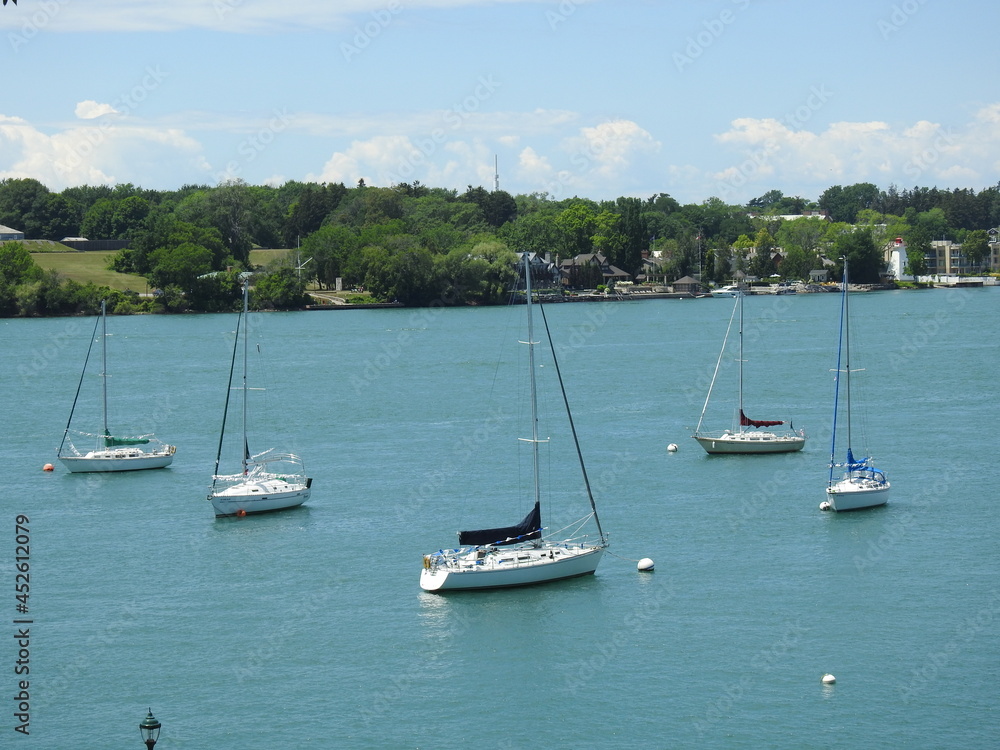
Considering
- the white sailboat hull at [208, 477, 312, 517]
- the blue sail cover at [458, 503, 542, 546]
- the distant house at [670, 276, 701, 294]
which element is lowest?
the white sailboat hull at [208, 477, 312, 517]

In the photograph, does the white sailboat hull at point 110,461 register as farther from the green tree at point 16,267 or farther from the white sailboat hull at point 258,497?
the green tree at point 16,267

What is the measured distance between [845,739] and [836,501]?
17431 mm

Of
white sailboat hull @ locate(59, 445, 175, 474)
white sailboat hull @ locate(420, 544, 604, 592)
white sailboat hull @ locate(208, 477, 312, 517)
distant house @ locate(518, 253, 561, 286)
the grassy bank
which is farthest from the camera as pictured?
distant house @ locate(518, 253, 561, 286)

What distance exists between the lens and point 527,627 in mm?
32469

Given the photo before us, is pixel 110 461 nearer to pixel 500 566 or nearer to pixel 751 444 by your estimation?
pixel 500 566

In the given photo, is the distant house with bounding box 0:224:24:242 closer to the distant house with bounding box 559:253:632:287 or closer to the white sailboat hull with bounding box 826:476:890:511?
the distant house with bounding box 559:253:632:287

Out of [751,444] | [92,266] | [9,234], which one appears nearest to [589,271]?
[92,266]

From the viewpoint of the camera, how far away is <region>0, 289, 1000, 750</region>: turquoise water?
89.9 feet

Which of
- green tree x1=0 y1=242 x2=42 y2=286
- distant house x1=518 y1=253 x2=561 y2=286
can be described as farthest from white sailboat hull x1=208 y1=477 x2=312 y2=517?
distant house x1=518 y1=253 x2=561 y2=286

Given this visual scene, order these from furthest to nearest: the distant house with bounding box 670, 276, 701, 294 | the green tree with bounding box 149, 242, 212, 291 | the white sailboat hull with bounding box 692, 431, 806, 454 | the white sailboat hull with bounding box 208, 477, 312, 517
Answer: the distant house with bounding box 670, 276, 701, 294
the green tree with bounding box 149, 242, 212, 291
the white sailboat hull with bounding box 692, 431, 806, 454
the white sailboat hull with bounding box 208, 477, 312, 517

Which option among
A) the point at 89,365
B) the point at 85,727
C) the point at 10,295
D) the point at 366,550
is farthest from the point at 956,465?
the point at 10,295

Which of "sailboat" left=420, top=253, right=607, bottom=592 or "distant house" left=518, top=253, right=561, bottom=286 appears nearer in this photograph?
"sailboat" left=420, top=253, right=607, bottom=592

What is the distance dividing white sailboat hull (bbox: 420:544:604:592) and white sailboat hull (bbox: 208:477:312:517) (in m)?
10.7

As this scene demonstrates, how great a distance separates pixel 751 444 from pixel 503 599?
21.8 m
